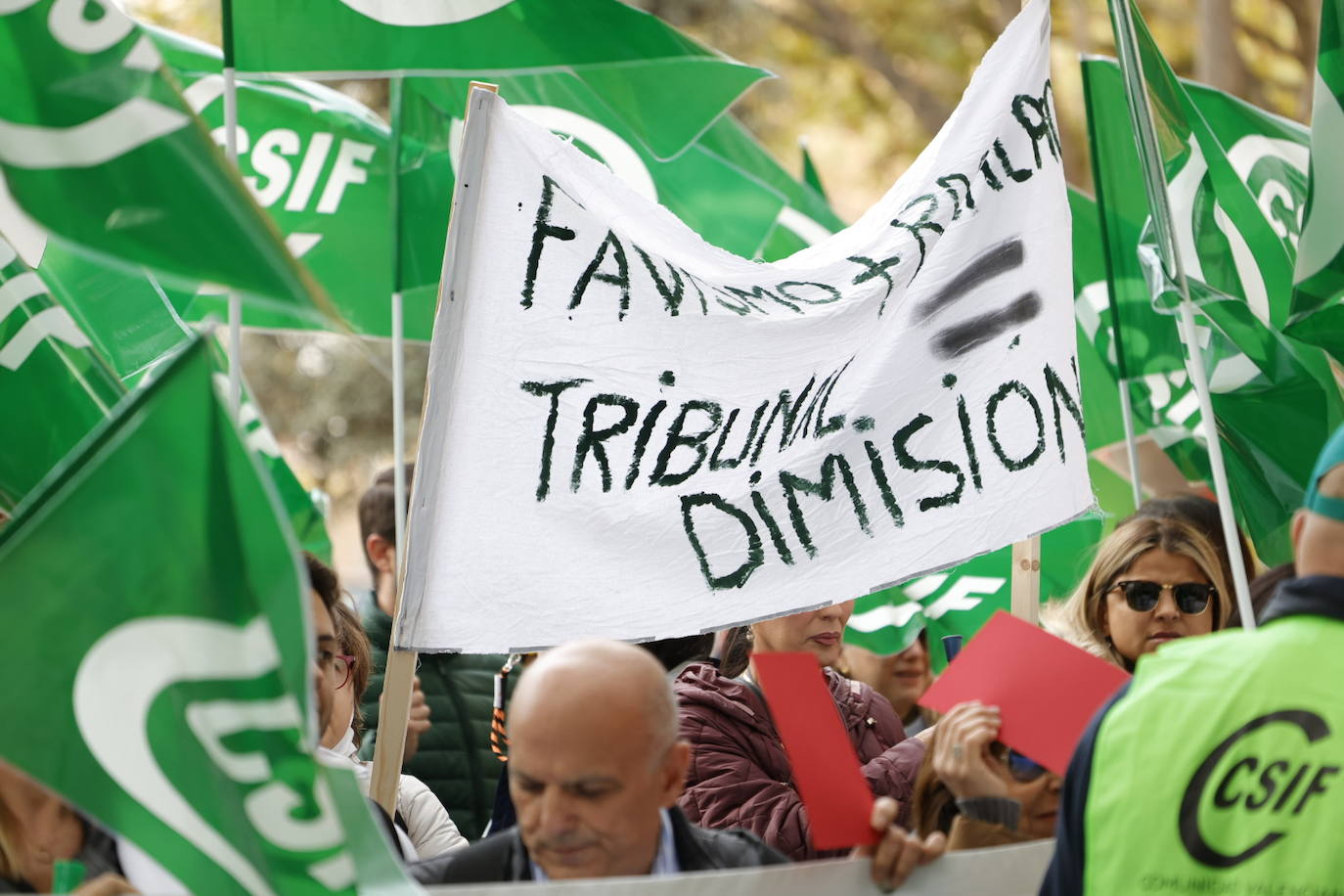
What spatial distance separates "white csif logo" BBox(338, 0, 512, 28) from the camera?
4.49 metres

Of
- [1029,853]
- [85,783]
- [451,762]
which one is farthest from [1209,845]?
[451,762]

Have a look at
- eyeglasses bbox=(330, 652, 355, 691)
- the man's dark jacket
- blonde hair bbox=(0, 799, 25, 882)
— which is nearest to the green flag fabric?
the man's dark jacket

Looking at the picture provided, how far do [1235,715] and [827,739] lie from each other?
2.28ft

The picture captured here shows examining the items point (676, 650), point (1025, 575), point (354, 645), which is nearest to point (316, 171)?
point (354, 645)

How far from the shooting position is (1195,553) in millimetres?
4121

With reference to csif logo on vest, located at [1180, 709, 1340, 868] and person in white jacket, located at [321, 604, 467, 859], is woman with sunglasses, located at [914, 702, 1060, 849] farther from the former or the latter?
person in white jacket, located at [321, 604, 467, 859]

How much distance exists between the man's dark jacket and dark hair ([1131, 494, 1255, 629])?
5.51 feet

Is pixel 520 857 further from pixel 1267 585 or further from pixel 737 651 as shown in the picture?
pixel 1267 585

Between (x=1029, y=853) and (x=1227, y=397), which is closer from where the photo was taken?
(x=1029, y=853)

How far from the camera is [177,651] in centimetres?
237

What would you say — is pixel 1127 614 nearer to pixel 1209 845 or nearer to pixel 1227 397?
pixel 1227 397

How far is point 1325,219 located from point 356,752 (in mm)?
2463

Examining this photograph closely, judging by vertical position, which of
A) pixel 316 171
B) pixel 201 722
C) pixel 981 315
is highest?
pixel 316 171

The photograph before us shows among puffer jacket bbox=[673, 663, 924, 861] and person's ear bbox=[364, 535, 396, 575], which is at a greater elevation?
person's ear bbox=[364, 535, 396, 575]
